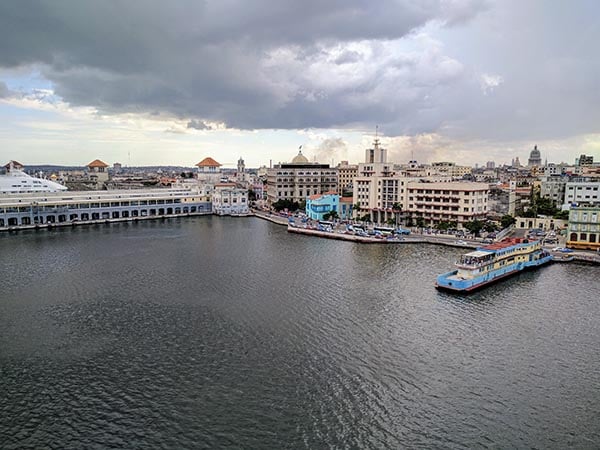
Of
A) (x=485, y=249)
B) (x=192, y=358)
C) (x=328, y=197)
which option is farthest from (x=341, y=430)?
(x=328, y=197)

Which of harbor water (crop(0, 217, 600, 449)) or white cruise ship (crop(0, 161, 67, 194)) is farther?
white cruise ship (crop(0, 161, 67, 194))

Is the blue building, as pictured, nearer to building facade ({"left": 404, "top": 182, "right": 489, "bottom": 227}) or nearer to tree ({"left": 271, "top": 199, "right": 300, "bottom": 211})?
tree ({"left": 271, "top": 199, "right": 300, "bottom": 211})

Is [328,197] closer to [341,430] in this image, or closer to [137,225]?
[137,225]

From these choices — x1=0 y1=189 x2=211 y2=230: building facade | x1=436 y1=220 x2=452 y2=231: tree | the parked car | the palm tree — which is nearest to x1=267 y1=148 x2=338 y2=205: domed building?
x1=0 y1=189 x2=211 y2=230: building facade

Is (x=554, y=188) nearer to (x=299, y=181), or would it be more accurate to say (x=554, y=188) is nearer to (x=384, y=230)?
(x=384, y=230)

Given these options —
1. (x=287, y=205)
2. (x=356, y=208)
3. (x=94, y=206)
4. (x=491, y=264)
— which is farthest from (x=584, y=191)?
(x=94, y=206)

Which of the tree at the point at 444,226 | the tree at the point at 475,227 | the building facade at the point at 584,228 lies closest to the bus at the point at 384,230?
the tree at the point at 444,226
